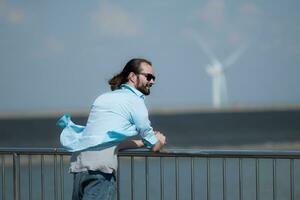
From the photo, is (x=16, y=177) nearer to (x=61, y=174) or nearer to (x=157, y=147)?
(x=61, y=174)

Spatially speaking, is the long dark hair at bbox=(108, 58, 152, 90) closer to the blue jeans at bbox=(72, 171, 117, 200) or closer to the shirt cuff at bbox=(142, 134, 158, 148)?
the shirt cuff at bbox=(142, 134, 158, 148)

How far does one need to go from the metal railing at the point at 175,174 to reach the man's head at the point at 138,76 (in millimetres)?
980

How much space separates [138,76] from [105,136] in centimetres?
43

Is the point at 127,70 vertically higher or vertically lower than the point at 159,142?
higher

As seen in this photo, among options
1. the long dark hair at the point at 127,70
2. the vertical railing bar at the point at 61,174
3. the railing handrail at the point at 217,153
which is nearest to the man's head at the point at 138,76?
the long dark hair at the point at 127,70

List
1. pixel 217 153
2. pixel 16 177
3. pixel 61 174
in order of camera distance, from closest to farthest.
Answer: pixel 217 153, pixel 61 174, pixel 16 177

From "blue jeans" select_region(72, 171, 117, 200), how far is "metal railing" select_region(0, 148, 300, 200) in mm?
1056

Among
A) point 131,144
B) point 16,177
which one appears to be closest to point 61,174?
point 16,177

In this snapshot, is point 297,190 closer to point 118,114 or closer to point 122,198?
point 122,198

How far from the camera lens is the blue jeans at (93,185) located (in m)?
5.58

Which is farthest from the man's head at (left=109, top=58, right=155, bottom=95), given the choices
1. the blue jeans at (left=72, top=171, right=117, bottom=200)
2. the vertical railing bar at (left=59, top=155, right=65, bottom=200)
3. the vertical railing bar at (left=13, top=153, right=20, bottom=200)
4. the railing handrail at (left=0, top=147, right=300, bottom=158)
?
the vertical railing bar at (left=13, top=153, right=20, bottom=200)

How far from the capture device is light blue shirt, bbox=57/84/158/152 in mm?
5582

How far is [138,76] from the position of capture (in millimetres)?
5723

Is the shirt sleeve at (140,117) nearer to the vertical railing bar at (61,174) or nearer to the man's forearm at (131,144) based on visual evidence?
the man's forearm at (131,144)
